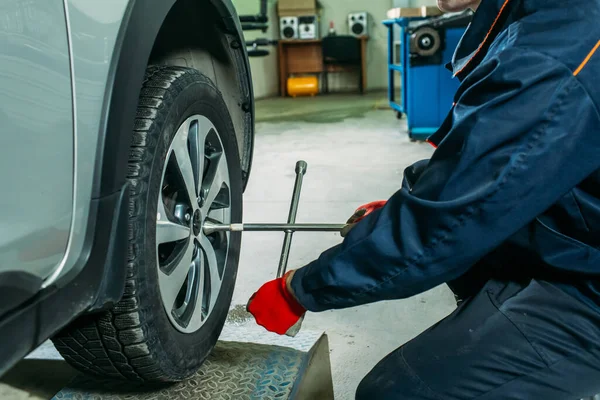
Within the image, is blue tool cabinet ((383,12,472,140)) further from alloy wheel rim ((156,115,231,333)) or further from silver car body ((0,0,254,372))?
silver car body ((0,0,254,372))

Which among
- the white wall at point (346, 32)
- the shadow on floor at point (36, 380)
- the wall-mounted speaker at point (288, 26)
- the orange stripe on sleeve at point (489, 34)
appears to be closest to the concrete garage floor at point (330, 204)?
Result: the shadow on floor at point (36, 380)

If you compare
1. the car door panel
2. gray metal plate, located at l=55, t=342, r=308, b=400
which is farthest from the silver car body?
gray metal plate, located at l=55, t=342, r=308, b=400

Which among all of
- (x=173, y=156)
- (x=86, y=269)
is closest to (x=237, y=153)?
(x=173, y=156)

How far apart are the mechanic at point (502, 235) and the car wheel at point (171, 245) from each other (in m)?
0.18

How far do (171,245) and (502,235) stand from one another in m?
0.66

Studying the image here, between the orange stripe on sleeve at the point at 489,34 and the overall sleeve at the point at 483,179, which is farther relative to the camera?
the orange stripe on sleeve at the point at 489,34

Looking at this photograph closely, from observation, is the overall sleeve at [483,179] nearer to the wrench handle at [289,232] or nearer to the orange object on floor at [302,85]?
the wrench handle at [289,232]

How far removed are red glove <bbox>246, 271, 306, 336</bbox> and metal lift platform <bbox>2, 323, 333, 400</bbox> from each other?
18 cm

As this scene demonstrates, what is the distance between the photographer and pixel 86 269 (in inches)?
32.3

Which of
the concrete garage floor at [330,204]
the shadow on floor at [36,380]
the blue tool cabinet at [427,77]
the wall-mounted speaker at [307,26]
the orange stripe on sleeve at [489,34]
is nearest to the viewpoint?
the orange stripe on sleeve at [489,34]

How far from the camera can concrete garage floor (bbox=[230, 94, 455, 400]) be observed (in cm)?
169

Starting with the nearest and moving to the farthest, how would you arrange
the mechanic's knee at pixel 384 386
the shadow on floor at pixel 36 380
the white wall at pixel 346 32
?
the mechanic's knee at pixel 384 386, the shadow on floor at pixel 36 380, the white wall at pixel 346 32

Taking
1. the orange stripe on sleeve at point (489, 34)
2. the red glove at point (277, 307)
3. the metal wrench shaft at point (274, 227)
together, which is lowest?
the red glove at point (277, 307)

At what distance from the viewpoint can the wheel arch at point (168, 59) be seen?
2.76ft
